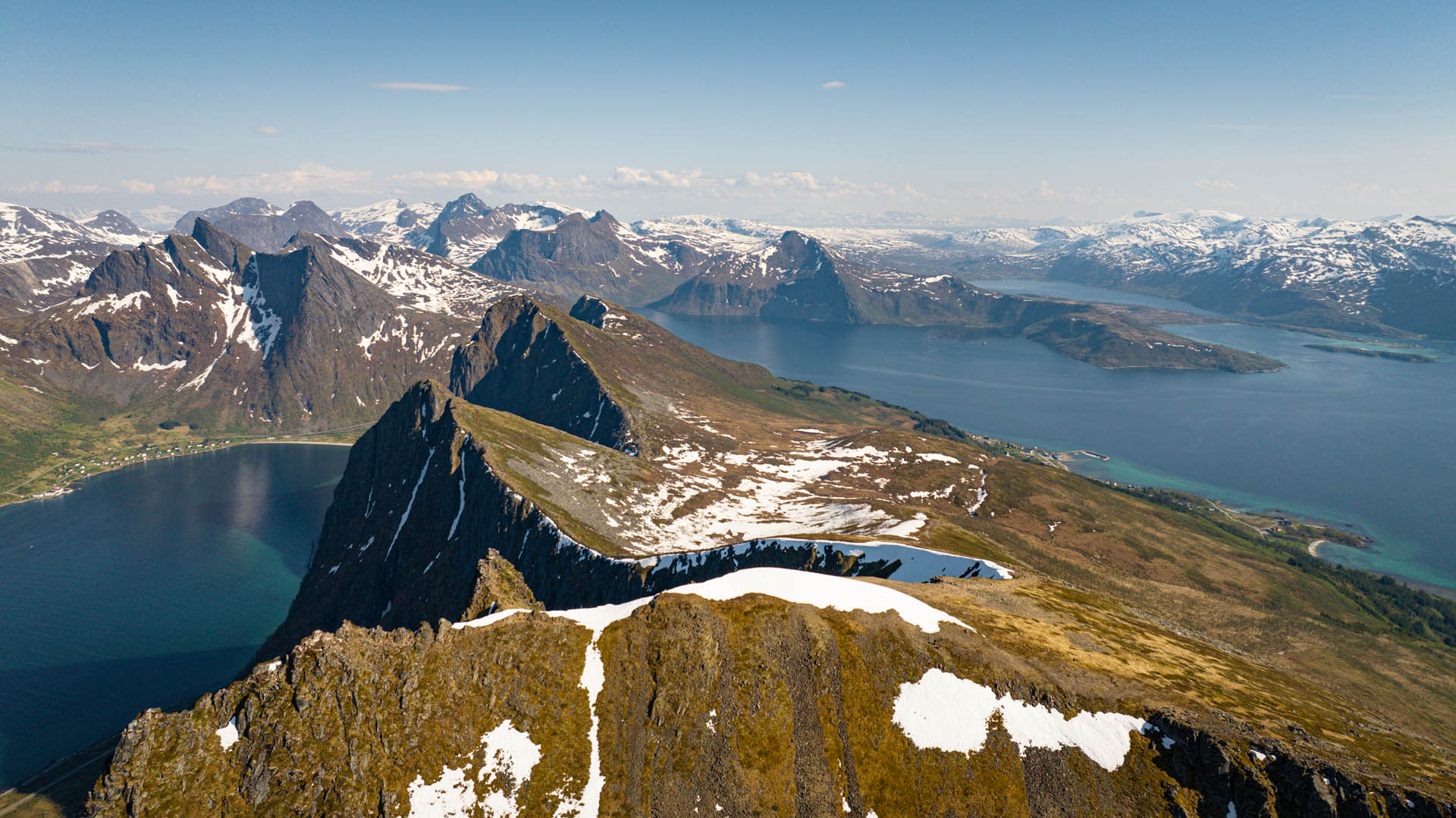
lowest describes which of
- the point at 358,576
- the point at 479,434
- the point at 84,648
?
the point at 84,648

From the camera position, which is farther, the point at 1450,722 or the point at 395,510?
the point at 395,510

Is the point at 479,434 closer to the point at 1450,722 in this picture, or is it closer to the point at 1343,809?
the point at 1343,809

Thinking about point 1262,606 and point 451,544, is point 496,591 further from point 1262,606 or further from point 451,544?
point 1262,606

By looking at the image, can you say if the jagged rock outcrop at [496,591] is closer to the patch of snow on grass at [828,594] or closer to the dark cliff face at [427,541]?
the dark cliff face at [427,541]

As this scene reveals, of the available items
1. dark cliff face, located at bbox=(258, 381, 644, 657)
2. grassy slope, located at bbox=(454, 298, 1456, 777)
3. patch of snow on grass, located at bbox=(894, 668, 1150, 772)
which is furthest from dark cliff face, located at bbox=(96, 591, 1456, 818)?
dark cliff face, located at bbox=(258, 381, 644, 657)

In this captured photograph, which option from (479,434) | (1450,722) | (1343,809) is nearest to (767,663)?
(1343,809)

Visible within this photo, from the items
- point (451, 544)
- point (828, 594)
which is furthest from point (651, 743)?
point (451, 544)

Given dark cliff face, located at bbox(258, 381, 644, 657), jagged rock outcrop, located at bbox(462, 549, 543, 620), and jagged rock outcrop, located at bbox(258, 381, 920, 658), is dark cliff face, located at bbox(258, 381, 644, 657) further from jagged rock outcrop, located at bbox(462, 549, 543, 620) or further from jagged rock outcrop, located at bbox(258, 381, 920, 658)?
jagged rock outcrop, located at bbox(462, 549, 543, 620)
